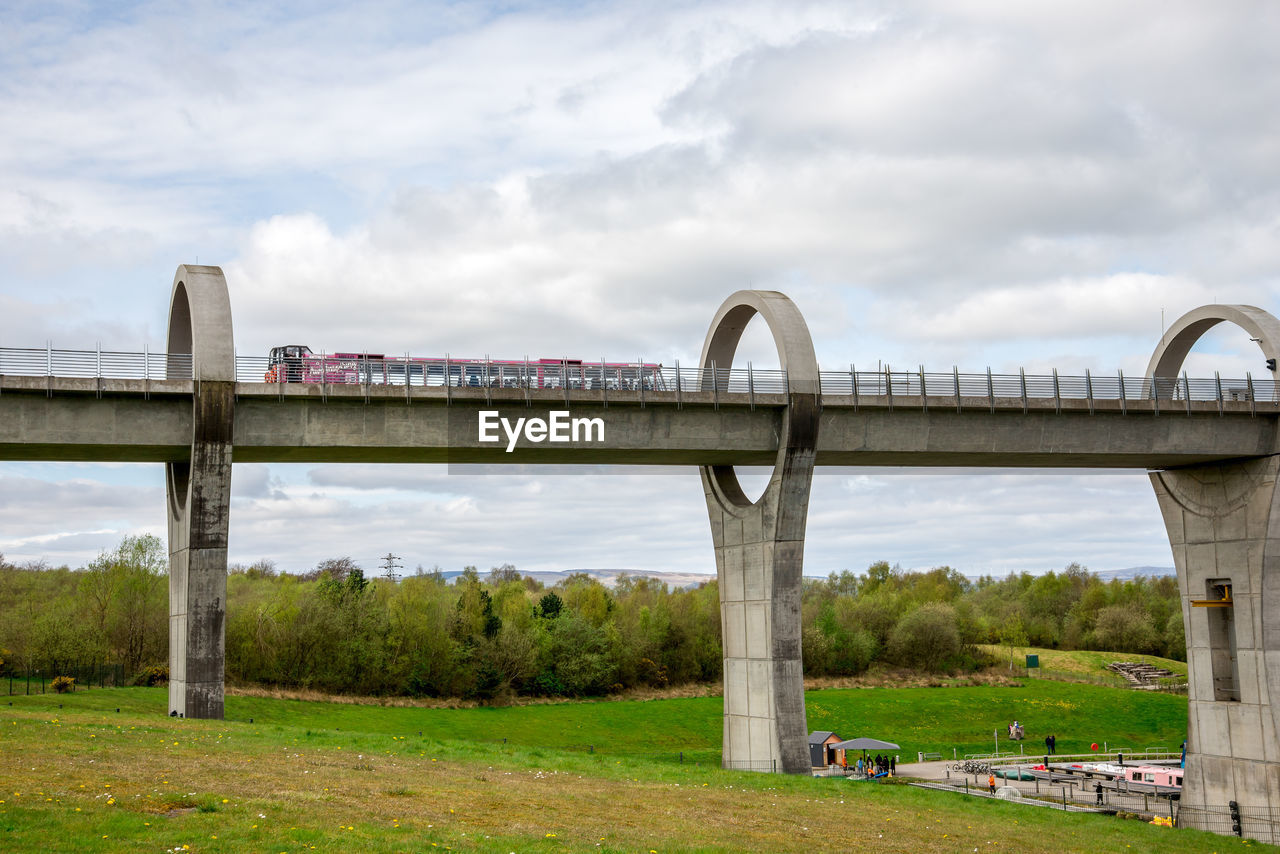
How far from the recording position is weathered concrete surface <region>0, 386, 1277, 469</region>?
31250 millimetres

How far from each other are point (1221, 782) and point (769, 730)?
18392 mm

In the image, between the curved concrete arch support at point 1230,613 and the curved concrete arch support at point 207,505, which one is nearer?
the curved concrete arch support at point 207,505

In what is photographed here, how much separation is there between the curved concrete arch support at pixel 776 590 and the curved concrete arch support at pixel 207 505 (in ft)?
53.1

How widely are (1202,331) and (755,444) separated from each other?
2145 centimetres

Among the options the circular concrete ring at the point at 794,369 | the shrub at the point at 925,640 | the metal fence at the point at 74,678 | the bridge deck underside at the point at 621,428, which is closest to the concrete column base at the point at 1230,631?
the bridge deck underside at the point at 621,428

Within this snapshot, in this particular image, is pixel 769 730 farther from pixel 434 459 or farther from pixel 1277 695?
pixel 1277 695

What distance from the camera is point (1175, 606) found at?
4749 inches

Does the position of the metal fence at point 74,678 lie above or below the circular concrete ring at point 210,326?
below

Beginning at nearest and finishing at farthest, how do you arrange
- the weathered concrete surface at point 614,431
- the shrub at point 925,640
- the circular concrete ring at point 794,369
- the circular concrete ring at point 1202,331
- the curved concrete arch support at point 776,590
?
the weathered concrete surface at point 614,431 → the curved concrete arch support at point 776,590 → the circular concrete ring at point 794,369 → the circular concrete ring at point 1202,331 → the shrub at point 925,640

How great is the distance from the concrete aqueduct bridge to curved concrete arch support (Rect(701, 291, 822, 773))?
0.07 metres

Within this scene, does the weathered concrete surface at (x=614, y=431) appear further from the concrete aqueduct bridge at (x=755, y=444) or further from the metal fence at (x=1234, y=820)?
the metal fence at (x=1234, y=820)

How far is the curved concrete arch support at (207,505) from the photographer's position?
31.4 meters

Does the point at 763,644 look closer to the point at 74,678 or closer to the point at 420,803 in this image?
the point at 420,803

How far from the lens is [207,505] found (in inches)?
1245
